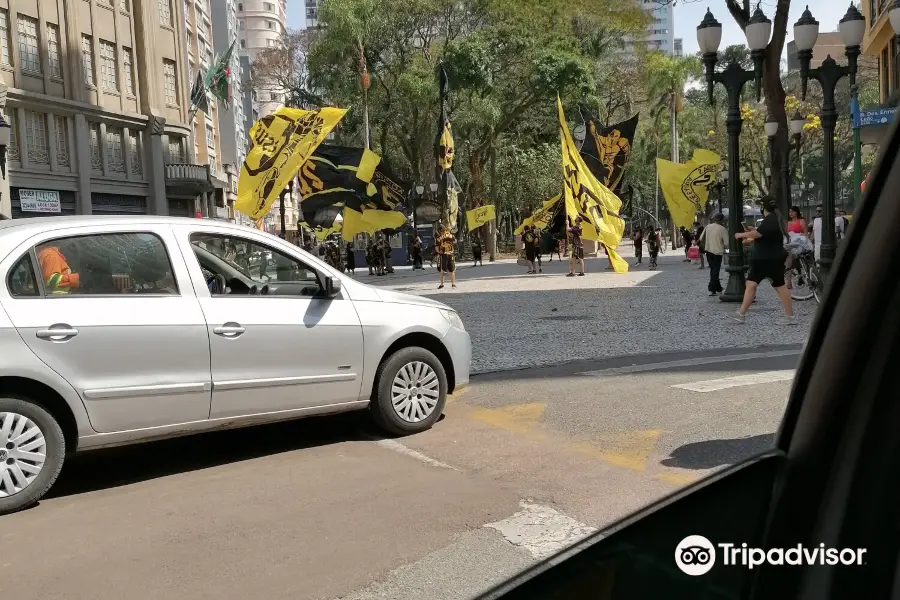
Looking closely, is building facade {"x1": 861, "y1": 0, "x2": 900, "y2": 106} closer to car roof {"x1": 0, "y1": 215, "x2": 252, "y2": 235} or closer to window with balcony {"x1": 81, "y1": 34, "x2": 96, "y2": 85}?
car roof {"x1": 0, "y1": 215, "x2": 252, "y2": 235}

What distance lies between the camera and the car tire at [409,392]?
21.3 ft

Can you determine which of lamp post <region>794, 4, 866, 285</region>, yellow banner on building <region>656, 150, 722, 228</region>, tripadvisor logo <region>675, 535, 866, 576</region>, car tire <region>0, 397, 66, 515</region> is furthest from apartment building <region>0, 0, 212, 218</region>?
tripadvisor logo <region>675, 535, 866, 576</region>

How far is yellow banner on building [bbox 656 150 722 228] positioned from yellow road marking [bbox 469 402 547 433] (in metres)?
16.7

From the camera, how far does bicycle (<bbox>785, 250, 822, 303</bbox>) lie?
14322mm

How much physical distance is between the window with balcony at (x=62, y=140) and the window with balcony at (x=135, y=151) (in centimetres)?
492

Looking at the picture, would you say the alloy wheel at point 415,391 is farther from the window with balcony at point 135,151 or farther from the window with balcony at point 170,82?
the window with balcony at point 170,82

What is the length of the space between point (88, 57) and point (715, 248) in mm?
29615

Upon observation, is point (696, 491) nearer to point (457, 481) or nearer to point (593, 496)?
point (593, 496)

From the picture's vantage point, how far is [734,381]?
8.12 m

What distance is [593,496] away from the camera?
494cm

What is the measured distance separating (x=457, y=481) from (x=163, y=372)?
195 centimetres

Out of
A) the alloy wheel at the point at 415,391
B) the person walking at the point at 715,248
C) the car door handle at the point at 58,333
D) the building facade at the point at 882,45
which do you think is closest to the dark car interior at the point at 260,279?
the alloy wheel at the point at 415,391

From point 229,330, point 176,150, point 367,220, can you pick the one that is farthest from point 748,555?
point 176,150

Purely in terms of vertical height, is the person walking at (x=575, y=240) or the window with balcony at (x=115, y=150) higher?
the window with balcony at (x=115, y=150)
